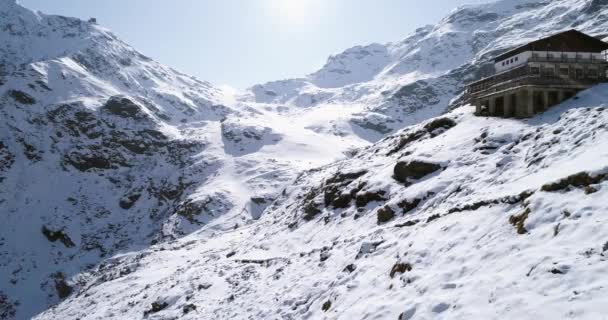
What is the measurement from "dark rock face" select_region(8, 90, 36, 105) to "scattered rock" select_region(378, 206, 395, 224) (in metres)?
121

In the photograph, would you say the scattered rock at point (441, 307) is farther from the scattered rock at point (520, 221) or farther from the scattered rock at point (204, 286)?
the scattered rock at point (204, 286)

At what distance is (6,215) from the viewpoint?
89312 millimetres

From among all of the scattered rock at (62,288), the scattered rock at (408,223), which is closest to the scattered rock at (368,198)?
the scattered rock at (408,223)

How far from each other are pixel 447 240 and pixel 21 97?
432 feet

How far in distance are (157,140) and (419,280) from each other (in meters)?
113

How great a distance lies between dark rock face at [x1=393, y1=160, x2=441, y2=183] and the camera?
85.8 feet

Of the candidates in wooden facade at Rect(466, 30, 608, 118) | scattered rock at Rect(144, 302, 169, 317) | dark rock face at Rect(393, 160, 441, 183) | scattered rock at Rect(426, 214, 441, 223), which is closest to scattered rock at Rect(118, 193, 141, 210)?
scattered rock at Rect(144, 302, 169, 317)

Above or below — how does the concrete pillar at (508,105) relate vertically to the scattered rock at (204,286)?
above

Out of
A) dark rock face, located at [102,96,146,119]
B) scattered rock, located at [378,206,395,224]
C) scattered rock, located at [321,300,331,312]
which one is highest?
dark rock face, located at [102,96,146,119]

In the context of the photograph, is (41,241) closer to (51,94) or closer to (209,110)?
(51,94)

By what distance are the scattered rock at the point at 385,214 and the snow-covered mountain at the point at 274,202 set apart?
11 centimetres

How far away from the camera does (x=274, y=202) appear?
6406 centimetres

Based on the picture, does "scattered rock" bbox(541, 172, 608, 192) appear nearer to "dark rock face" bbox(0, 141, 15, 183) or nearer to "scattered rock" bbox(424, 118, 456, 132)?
"scattered rock" bbox(424, 118, 456, 132)

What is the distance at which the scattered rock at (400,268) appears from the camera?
14729 millimetres
